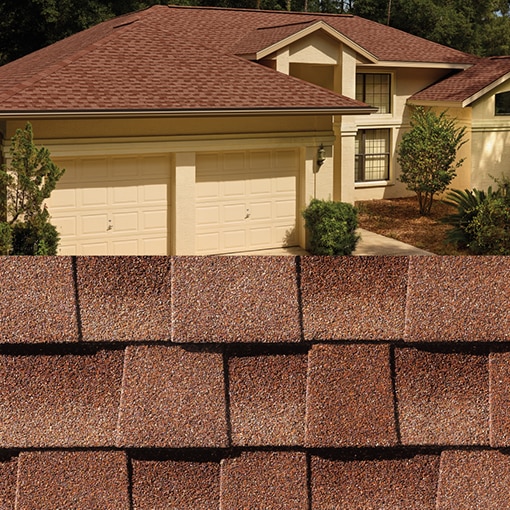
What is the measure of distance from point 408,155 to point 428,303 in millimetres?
25538

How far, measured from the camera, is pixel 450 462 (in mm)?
1685

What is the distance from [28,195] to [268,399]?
1489 cm

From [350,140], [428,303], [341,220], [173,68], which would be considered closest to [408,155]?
[350,140]

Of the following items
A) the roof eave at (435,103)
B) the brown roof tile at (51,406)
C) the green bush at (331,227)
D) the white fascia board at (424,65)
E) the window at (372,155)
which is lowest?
the green bush at (331,227)

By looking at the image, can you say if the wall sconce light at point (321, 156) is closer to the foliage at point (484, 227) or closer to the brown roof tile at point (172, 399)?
the foliage at point (484, 227)

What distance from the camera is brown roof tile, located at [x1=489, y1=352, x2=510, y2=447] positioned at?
167 centimetres

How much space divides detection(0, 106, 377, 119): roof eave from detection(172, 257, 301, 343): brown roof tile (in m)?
15.8

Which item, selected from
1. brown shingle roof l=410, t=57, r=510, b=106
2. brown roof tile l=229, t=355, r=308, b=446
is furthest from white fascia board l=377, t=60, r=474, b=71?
brown roof tile l=229, t=355, r=308, b=446

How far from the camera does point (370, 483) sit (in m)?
1.69

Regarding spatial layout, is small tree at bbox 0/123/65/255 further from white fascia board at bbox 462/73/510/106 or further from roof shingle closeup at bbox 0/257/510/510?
white fascia board at bbox 462/73/510/106

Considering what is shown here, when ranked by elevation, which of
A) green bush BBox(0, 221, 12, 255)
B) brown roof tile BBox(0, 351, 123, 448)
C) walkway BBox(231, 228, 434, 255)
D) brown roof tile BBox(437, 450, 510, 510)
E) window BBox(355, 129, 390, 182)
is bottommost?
walkway BBox(231, 228, 434, 255)

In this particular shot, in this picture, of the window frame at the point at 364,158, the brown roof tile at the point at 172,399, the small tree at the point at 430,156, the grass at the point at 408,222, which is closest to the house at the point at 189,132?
the grass at the point at 408,222

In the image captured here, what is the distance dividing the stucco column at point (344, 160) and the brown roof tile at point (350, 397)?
22.2 m

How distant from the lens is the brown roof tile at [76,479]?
5.39ft
